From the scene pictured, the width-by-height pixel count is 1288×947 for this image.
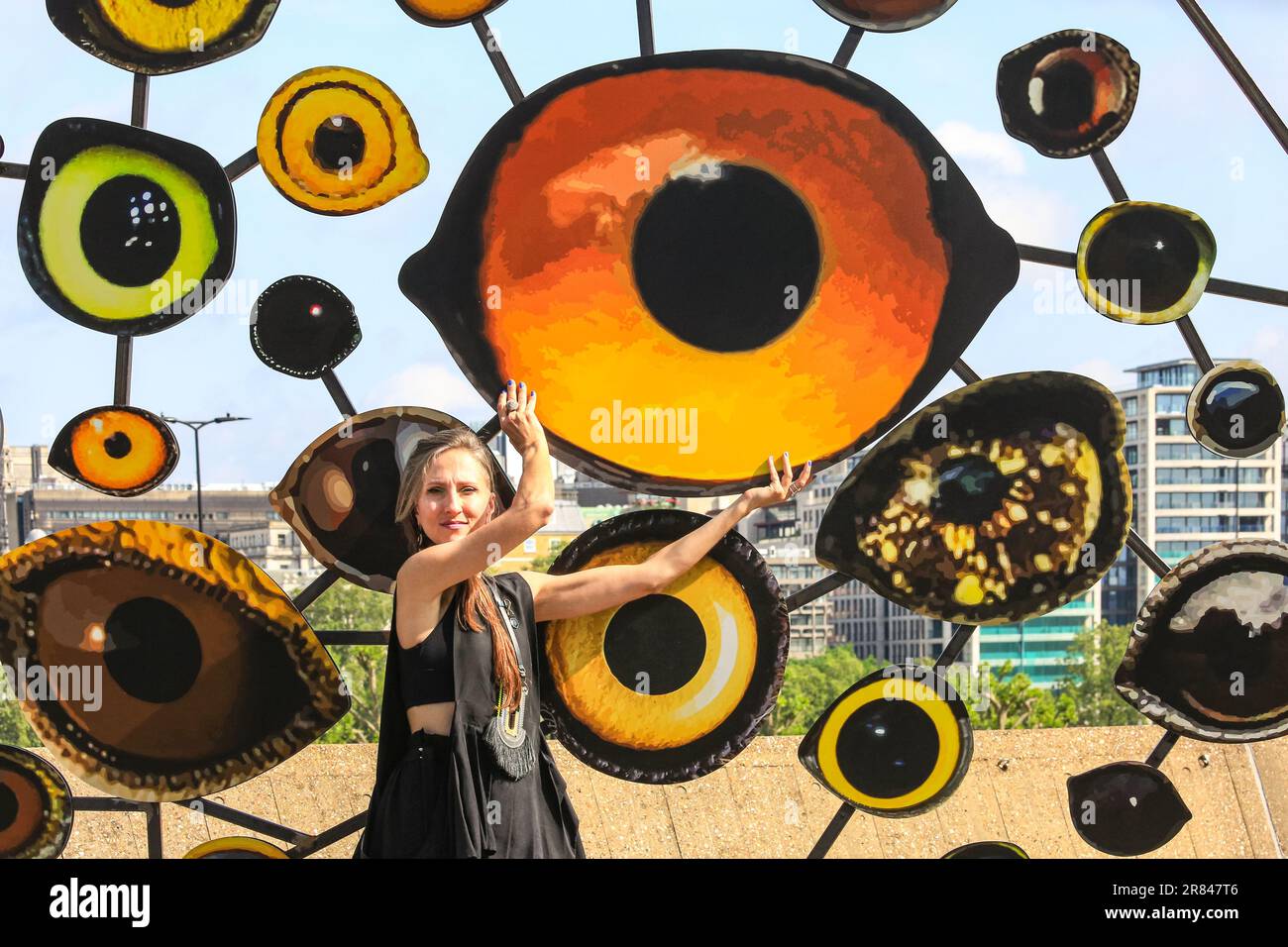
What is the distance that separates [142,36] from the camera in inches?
157

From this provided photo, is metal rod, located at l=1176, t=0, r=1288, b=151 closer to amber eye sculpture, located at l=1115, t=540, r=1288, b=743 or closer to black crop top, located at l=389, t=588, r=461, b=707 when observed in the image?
amber eye sculpture, located at l=1115, t=540, r=1288, b=743

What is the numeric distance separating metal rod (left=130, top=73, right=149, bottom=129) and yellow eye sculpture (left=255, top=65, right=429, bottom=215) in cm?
37

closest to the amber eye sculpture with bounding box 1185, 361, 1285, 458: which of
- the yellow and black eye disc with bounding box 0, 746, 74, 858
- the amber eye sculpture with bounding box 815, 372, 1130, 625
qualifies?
the amber eye sculpture with bounding box 815, 372, 1130, 625

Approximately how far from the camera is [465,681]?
10.9 ft

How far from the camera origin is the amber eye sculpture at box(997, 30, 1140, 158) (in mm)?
4078

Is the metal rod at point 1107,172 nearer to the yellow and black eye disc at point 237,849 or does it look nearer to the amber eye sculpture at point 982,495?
the amber eye sculpture at point 982,495

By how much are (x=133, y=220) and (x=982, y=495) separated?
106 inches

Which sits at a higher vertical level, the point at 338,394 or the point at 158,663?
the point at 338,394

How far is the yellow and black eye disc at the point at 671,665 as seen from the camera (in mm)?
4078

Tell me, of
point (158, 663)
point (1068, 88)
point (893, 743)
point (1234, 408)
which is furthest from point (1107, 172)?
point (158, 663)

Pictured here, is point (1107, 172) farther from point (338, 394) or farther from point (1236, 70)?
point (338, 394)

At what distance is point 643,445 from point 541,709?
86 cm

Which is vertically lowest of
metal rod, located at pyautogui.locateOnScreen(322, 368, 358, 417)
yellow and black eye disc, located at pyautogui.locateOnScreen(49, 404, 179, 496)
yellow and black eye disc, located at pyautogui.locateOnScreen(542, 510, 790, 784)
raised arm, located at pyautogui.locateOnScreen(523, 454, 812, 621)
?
yellow and black eye disc, located at pyautogui.locateOnScreen(542, 510, 790, 784)
